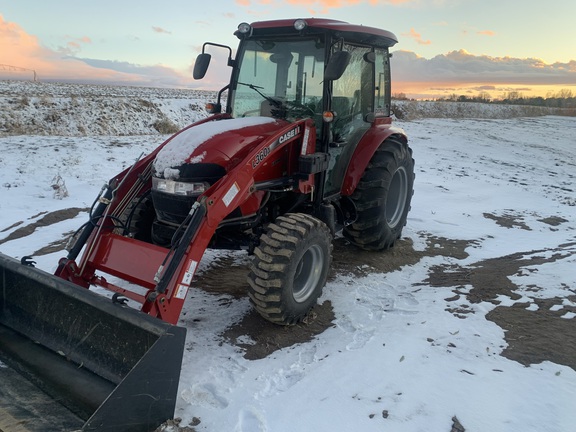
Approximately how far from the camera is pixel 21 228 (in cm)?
659

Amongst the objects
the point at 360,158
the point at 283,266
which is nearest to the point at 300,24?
the point at 360,158

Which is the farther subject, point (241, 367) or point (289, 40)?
point (289, 40)

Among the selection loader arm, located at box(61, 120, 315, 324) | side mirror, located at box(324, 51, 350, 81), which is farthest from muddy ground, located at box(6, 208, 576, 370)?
side mirror, located at box(324, 51, 350, 81)

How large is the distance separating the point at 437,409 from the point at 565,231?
5.57 metres

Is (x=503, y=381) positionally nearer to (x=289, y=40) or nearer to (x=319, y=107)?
(x=319, y=107)

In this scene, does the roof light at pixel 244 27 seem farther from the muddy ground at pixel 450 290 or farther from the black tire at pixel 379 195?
the muddy ground at pixel 450 290

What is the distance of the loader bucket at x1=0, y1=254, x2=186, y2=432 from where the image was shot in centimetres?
265

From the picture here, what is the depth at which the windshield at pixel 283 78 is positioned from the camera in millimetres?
4746

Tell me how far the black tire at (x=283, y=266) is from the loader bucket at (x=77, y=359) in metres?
1.00

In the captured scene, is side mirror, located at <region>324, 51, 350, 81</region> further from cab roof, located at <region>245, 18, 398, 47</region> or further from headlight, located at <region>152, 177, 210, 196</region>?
headlight, located at <region>152, 177, 210, 196</region>

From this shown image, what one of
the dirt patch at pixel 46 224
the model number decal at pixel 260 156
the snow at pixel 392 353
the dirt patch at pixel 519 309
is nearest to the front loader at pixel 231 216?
Answer: the model number decal at pixel 260 156

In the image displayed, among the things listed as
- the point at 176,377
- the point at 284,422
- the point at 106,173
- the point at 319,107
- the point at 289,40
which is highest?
the point at 289,40

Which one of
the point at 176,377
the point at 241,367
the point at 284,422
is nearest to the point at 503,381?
the point at 284,422

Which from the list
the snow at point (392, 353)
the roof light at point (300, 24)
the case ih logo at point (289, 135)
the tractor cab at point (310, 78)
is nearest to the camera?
the snow at point (392, 353)
